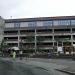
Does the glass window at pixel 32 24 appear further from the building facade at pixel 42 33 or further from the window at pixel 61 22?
the window at pixel 61 22

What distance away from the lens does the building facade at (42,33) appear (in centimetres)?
10631

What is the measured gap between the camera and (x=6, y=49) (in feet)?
327

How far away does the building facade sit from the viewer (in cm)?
10631

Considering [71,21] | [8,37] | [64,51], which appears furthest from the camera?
[8,37]

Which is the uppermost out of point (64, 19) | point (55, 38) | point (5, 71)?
point (64, 19)

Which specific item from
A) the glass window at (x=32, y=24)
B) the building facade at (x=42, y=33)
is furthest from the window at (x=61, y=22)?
the glass window at (x=32, y=24)

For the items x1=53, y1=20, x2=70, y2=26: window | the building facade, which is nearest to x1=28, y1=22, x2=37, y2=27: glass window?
the building facade

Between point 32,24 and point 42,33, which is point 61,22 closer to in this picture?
point 42,33

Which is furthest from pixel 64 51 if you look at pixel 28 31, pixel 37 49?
pixel 28 31

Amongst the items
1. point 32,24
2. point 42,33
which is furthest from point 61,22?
point 32,24

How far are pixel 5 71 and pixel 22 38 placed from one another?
101652mm

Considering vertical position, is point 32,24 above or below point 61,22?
below

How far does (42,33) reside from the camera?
357ft

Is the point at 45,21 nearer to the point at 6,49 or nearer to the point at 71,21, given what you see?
the point at 71,21
